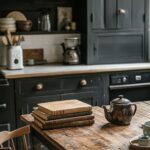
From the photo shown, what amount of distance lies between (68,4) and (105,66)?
A: 940mm

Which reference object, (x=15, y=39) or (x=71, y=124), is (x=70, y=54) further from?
(x=71, y=124)

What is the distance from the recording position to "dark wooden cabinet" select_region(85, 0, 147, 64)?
4.16 meters

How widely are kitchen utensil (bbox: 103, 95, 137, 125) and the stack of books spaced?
121 mm

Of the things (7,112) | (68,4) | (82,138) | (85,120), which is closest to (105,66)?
(68,4)

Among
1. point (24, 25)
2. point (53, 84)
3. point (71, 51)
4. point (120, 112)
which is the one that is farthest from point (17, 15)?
point (120, 112)

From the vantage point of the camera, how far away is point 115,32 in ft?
14.0

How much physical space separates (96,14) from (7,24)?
3.30ft

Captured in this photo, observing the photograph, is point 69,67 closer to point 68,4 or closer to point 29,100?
point 29,100

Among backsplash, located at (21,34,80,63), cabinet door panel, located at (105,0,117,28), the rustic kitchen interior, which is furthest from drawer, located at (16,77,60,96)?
cabinet door panel, located at (105,0,117,28)

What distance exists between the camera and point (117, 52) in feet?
14.3

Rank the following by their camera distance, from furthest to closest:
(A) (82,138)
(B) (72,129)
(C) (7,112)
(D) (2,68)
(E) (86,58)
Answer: (E) (86,58), (D) (2,68), (C) (7,112), (B) (72,129), (A) (82,138)

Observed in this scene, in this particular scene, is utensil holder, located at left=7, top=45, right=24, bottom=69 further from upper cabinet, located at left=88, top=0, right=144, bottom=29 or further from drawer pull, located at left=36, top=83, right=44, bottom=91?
upper cabinet, located at left=88, top=0, right=144, bottom=29

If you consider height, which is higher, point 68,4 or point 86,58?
point 68,4

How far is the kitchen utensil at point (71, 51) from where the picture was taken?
418 cm
